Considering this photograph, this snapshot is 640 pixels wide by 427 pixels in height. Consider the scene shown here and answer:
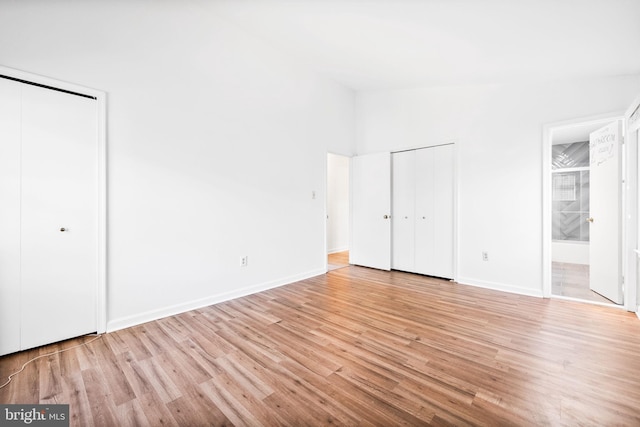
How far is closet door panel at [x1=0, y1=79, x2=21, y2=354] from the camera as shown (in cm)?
200

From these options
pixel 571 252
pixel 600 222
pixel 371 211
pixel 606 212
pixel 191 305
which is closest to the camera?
pixel 191 305

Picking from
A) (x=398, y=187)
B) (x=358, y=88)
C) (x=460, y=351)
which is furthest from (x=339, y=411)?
(x=358, y=88)

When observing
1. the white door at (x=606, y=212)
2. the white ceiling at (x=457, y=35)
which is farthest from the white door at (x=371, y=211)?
the white door at (x=606, y=212)

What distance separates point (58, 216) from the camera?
221 centimetres

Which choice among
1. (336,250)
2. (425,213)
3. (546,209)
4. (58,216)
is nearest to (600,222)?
(546,209)

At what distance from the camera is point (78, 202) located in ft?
7.54

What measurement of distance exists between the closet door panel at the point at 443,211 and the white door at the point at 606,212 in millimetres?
1618

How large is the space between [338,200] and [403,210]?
2.51 meters

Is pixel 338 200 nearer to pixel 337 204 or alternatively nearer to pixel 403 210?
pixel 337 204

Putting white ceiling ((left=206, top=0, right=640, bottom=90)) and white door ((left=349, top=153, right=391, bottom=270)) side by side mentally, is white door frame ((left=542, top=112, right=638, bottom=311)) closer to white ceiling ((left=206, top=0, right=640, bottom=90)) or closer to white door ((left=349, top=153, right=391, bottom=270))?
white ceiling ((left=206, top=0, right=640, bottom=90))

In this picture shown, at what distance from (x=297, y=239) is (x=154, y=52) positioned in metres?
2.74

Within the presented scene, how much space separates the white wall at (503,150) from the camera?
10.5 feet

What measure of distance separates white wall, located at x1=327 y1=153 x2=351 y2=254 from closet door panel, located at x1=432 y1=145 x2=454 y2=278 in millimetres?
2910

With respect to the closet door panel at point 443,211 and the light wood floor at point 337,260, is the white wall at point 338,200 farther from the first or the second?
the closet door panel at point 443,211
